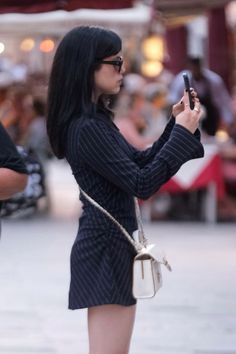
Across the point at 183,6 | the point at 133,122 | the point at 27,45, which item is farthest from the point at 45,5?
the point at 27,45

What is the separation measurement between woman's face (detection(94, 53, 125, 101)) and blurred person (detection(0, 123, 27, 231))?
37 centimetres

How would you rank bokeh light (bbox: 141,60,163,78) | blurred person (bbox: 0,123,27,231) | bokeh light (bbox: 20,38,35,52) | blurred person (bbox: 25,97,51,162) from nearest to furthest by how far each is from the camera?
blurred person (bbox: 0,123,27,231), blurred person (bbox: 25,97,51,162), bokeh light (bbox: 20,38,35,52), bokeh light (bbox: 141,60,163,78)

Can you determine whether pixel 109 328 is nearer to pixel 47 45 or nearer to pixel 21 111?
pixel 21 111

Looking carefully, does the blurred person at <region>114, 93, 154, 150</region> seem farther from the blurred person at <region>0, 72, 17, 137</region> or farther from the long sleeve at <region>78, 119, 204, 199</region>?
the long sleeve at <region>78, 119, 204, 199</region>

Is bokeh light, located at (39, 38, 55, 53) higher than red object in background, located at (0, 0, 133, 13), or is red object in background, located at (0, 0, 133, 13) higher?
red object in background, located at (0, 0, 133, 13)

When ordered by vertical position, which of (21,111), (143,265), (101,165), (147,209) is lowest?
(147,209)

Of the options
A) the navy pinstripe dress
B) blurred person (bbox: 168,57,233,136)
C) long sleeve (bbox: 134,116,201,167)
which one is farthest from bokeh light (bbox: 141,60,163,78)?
the navy pinstripe dress

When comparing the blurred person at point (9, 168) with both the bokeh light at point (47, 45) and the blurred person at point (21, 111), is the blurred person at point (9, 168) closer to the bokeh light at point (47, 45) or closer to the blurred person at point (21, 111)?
the blurred person at point (21, 111)

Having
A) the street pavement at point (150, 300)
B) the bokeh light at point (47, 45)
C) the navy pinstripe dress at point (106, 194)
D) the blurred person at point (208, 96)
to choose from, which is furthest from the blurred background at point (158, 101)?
the navy pinstripe dress at point (106, 194)

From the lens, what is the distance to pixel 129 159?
354 cm

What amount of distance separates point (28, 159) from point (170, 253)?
206 inches

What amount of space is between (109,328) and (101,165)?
56 centimetres

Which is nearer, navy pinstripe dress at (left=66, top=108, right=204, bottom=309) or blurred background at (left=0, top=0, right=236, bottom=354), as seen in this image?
navy pinstripe dress at (left=66, top=108, right=204, bottom=309)

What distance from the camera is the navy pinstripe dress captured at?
3467 millimetres
